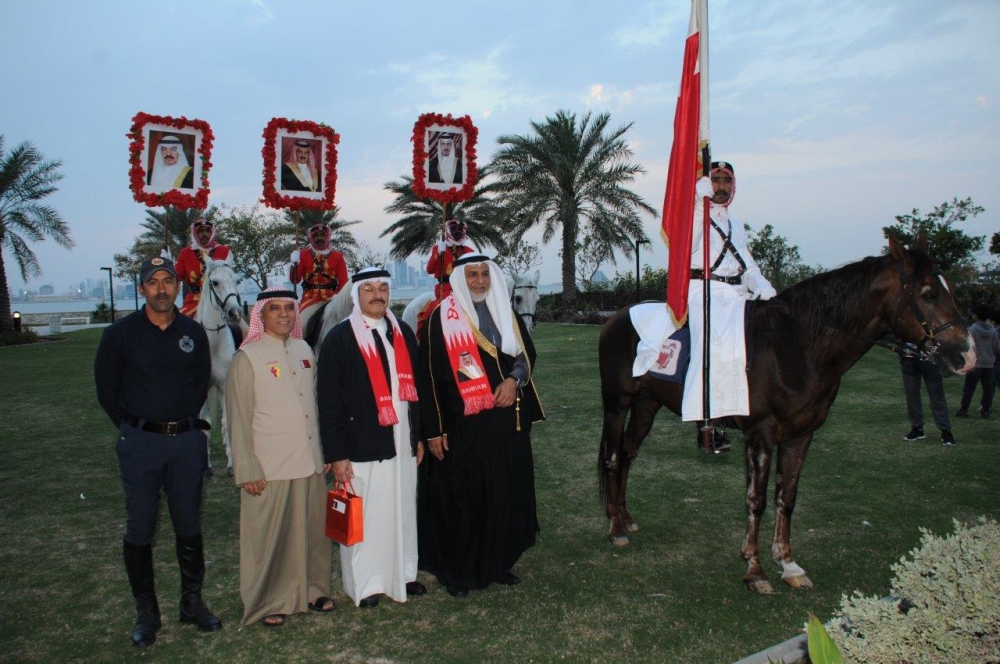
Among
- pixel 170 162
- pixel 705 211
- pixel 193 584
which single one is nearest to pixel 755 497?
pixel 705 211

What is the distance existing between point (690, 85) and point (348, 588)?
414 cm

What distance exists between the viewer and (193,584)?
13.6ft

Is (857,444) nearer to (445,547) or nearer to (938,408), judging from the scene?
(938,408)

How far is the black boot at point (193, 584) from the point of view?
4055 millimetres

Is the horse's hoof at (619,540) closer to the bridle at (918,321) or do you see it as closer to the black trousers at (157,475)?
the bridle at (918,321)

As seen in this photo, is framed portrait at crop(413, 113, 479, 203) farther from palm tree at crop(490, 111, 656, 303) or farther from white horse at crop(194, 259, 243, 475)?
palm tree at crop(490, 111, 656, 303)

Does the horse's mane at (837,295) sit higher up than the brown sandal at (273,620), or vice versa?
the horse's mane at (837,295)

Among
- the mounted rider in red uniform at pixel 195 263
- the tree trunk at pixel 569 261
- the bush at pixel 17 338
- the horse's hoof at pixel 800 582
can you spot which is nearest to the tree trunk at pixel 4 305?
the bush at pixel 17 338

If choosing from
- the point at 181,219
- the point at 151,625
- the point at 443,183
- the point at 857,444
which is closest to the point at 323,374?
the point at 151,625

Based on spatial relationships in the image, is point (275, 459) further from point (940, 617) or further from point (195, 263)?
point (195, 263)

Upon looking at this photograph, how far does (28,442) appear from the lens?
968 centimetres

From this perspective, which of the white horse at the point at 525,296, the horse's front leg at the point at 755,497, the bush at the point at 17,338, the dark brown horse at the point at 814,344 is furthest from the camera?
the bush at the point at 17,338

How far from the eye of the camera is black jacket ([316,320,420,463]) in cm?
419

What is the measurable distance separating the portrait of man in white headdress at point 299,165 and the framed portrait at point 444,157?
1.12 m
